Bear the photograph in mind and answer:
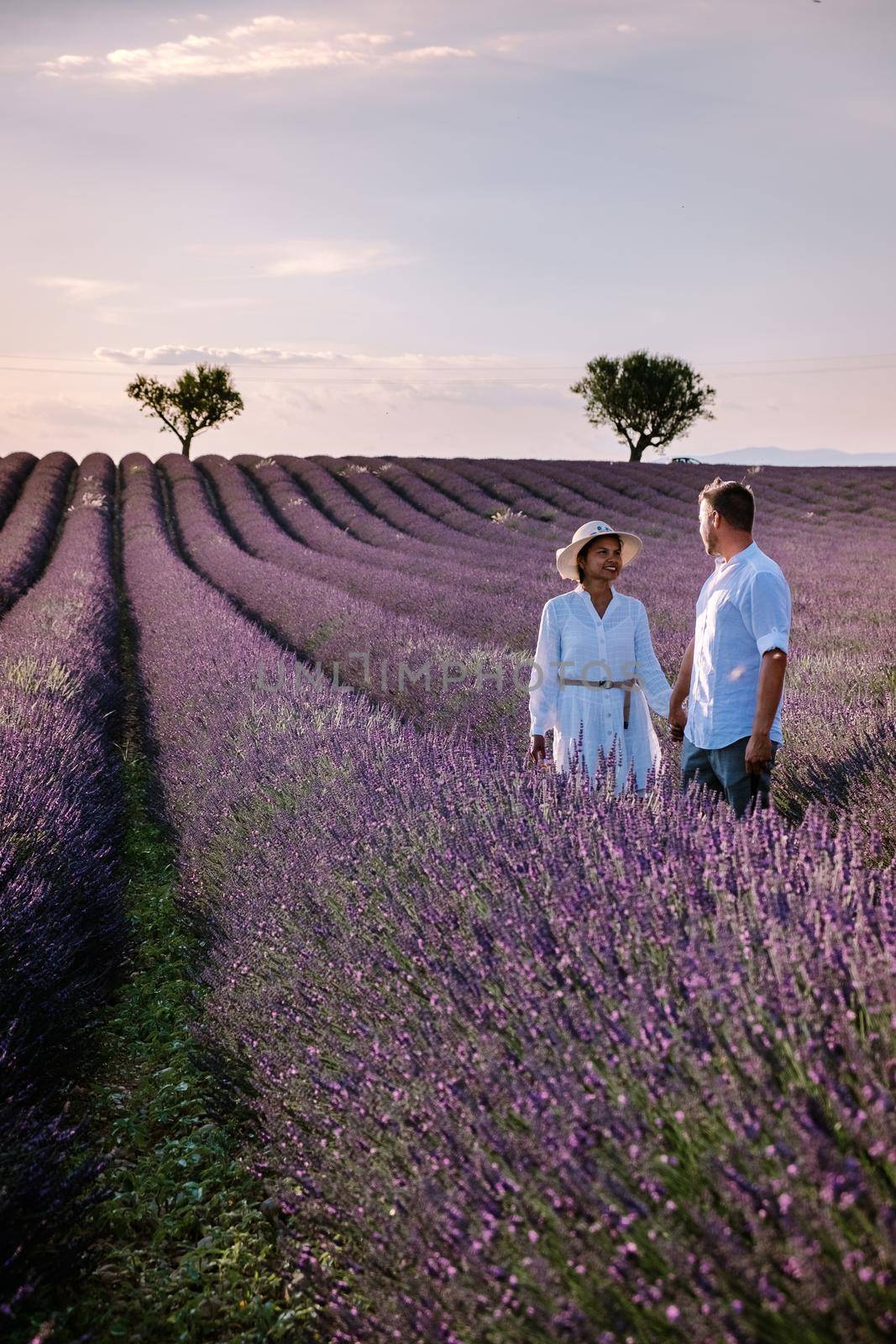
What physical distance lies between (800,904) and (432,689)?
4.43 metres

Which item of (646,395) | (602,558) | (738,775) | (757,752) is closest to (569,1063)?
(757,752)

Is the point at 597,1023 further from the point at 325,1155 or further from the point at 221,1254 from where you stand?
the point at 221,1254

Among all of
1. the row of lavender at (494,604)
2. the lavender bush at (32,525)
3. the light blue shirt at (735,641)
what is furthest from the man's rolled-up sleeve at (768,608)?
the lavender bush at (32,525)

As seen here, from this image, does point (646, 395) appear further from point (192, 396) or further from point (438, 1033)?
point (438, 1033)

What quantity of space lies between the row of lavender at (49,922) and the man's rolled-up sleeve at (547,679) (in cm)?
173

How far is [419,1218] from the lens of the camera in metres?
1.56

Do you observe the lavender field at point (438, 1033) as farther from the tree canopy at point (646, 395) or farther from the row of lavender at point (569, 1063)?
the tree canopy at point (646, 395)

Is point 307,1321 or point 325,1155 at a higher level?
point 325,1155

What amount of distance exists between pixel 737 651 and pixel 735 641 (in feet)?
0.11

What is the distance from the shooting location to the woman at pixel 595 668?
3.75 m

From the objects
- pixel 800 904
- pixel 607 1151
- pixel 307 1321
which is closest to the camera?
pixel 607 1151

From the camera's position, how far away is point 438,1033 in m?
1.93

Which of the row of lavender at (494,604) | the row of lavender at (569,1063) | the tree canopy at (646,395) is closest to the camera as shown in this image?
the row of lavender at (569,1063)

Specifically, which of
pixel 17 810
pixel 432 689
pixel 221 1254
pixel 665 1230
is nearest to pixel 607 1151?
pixel 665 1230
